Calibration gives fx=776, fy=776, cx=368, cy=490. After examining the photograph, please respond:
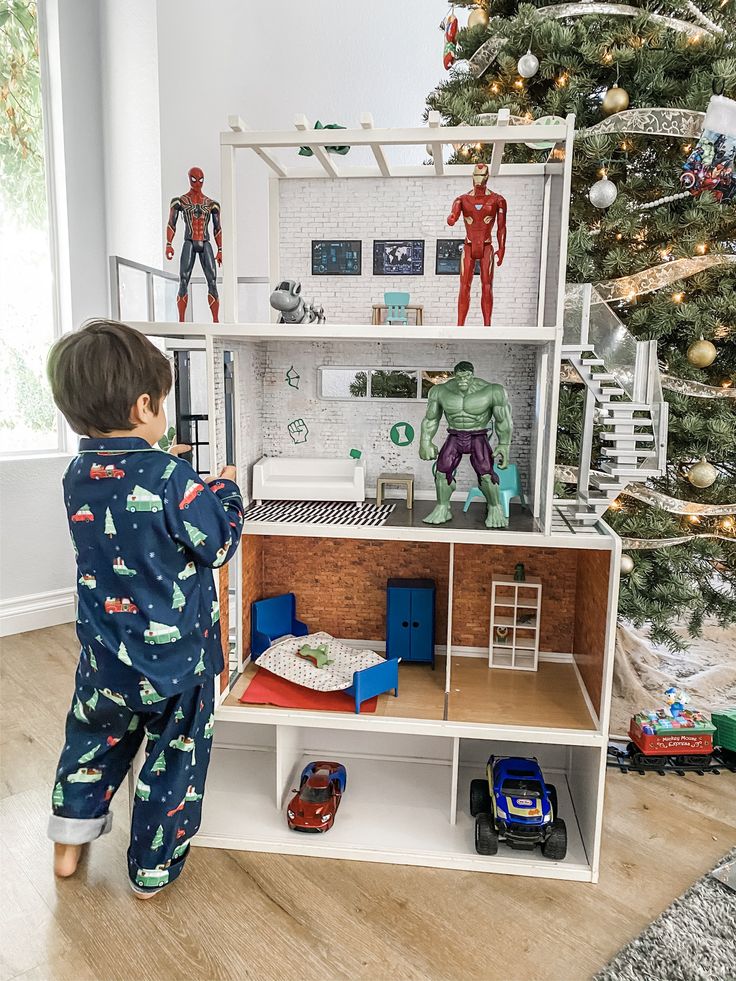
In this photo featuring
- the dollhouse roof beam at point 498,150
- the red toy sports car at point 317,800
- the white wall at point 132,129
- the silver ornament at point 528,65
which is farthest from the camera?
the white wall at point 132,129

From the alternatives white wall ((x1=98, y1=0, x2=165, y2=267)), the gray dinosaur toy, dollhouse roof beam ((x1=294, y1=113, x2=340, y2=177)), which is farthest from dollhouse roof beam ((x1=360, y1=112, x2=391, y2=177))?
white wall ((x1=98, y1=0, x2=165, y2=267))

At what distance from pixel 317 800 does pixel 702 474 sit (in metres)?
1.94

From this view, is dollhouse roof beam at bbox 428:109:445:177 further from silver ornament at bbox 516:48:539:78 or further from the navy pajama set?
the navy pajama set

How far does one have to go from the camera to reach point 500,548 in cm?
285

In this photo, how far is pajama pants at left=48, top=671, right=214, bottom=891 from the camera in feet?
7.01

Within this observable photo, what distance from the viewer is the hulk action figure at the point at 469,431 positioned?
2.38m

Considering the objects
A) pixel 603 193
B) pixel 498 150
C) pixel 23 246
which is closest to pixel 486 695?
pixel 498 150

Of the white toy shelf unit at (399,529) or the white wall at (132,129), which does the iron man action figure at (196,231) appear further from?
the white wall at (132,129)

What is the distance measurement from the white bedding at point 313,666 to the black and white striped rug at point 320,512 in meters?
0.50

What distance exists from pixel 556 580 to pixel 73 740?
1.71 meters

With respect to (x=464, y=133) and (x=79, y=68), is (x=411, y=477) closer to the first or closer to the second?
(x=464, y=133)

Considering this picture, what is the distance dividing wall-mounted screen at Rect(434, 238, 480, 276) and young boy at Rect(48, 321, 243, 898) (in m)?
1.12

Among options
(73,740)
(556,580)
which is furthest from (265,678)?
(556,580)

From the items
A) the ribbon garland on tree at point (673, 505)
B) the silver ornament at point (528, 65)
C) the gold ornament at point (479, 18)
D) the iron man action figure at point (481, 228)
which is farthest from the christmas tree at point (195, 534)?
the gold ornament at point (479, 18)
